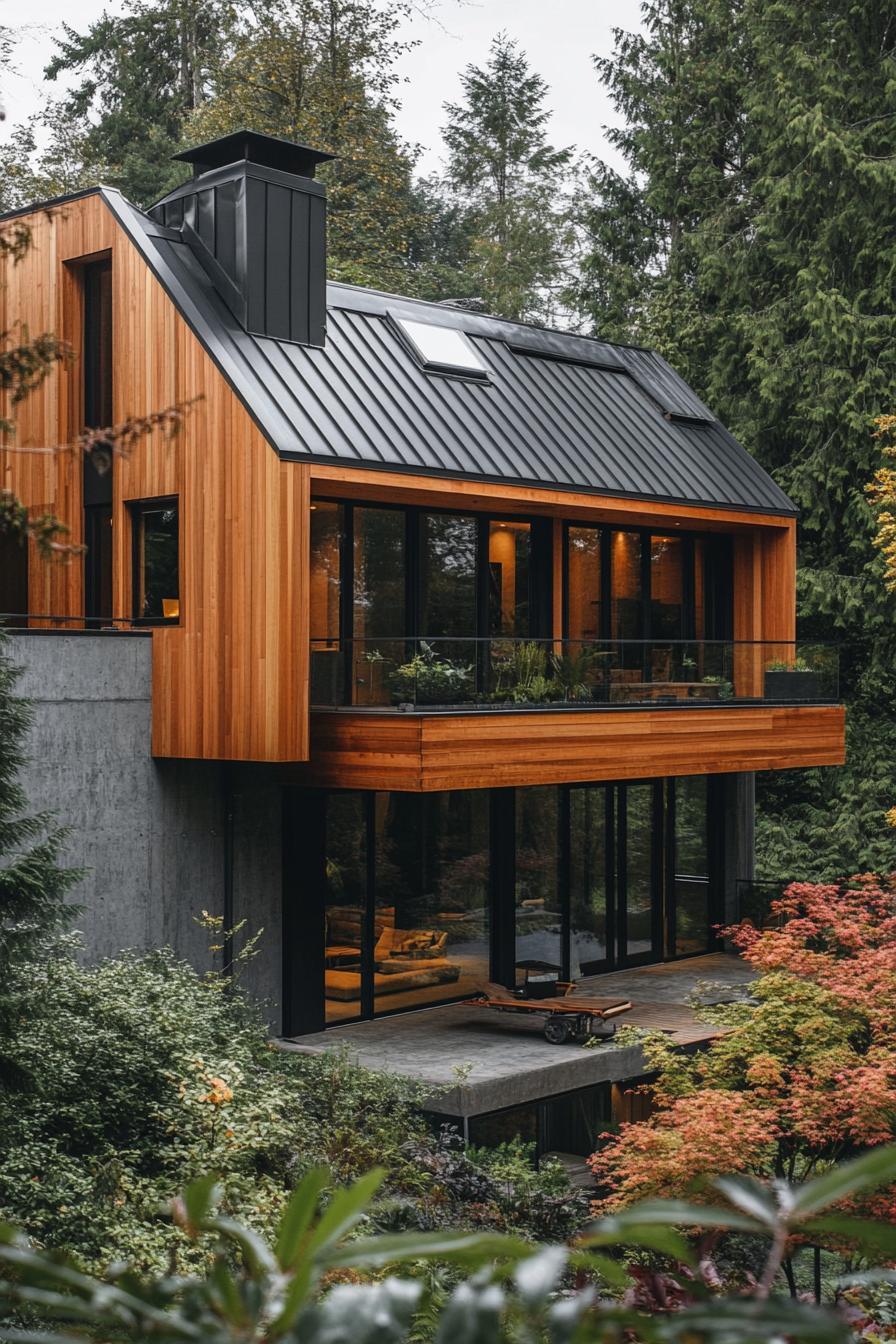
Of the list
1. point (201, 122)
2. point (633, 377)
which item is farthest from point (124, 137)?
point (633, 377)

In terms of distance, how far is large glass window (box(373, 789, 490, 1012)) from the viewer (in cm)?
1609

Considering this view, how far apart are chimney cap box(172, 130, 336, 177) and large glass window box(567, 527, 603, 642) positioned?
5.63m

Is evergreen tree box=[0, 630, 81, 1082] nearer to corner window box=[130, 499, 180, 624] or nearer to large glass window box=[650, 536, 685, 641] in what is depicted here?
corner window box=[130, 499, 180, 624]

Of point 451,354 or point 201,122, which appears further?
point 201,122

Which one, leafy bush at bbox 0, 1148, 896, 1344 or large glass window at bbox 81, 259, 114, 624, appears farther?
large glass window at bbox 81, 259, 114, 624

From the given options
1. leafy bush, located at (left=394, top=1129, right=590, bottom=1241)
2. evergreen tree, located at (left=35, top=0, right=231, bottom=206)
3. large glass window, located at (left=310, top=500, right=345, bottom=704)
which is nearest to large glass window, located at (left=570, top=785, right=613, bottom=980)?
large glass window, located at (left=310, top=500, right=345, bottom=704)

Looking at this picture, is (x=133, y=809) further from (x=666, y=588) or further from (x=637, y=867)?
(x=666, y=588)

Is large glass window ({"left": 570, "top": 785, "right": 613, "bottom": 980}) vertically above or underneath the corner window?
underneath

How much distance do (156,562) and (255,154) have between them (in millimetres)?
4731

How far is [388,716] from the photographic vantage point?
1420cm

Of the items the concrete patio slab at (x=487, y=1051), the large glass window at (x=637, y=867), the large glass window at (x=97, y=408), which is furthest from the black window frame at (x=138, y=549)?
the large glass window at (x=637, y=867)

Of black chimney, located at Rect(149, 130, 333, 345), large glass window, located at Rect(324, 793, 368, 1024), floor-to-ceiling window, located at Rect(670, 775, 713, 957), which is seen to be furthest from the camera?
floor-to-ceiling window, located at Rect(670, 775, 713, 957)

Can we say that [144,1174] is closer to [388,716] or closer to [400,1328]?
[388,716]

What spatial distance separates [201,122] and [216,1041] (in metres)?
25.4
